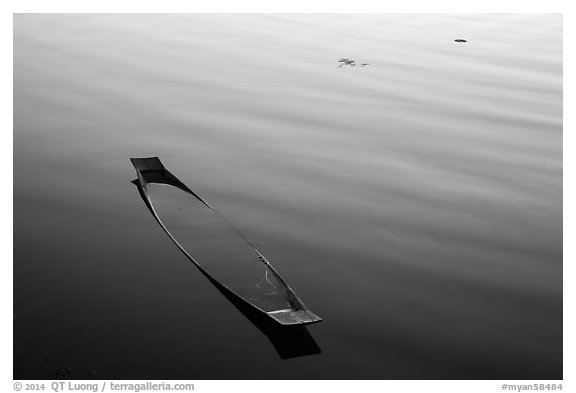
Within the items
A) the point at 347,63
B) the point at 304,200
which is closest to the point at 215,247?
the point at 304,200

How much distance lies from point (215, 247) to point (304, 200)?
3659 millimetres

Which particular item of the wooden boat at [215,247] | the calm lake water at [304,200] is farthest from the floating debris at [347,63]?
the wooden boat at [215,247]

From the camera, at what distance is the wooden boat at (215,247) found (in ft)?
45.6

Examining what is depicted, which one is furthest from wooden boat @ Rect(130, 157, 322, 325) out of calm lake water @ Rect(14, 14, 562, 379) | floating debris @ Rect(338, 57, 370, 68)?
floating debris @ Rect(338, 57, 370, 68)

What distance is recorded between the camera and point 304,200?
19453 mm

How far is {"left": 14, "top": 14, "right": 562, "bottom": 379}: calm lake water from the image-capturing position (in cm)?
1337

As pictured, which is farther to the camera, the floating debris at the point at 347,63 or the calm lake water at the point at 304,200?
the floating debris at the point at 347,63

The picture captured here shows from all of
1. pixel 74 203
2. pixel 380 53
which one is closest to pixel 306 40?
pixel 380 53

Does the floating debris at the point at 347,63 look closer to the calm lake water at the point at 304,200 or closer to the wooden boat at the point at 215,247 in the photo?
the calm lake water at the point at 304,200

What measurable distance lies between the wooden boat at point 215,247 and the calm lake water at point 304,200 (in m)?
0.44

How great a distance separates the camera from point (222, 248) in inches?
658

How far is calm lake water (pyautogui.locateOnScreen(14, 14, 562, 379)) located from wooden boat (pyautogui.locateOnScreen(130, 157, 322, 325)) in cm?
44

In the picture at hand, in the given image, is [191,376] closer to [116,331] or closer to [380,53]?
[116,331]

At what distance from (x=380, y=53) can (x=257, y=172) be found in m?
15.3
